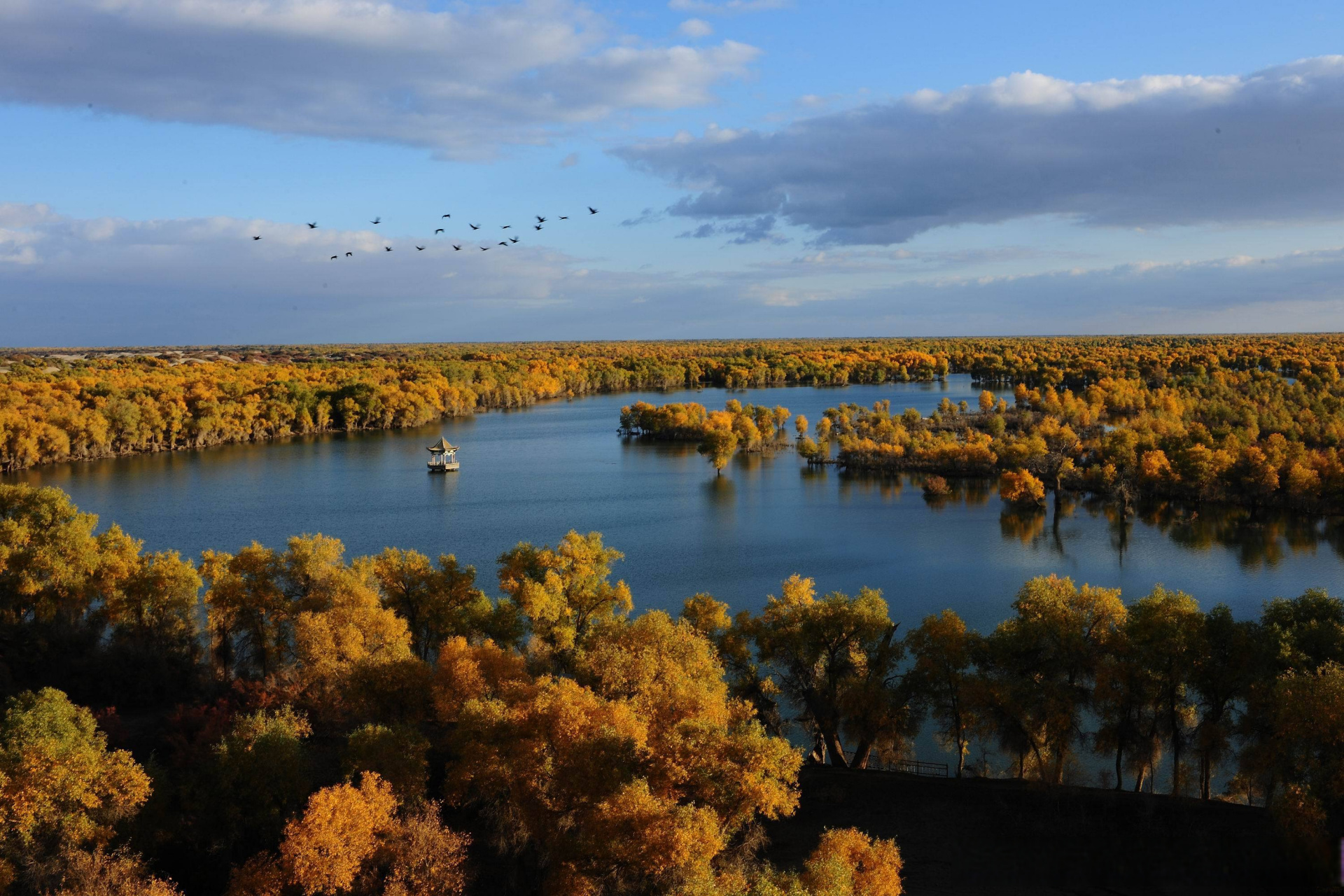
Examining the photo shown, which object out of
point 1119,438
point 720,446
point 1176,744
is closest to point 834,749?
point 1176,744

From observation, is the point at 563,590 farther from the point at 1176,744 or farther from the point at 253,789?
the point at 1176,744

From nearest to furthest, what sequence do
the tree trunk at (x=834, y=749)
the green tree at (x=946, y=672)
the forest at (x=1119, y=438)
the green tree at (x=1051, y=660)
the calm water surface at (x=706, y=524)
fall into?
the green tree at (x=1051, y=660) → the green tree at (x=946, y=672) → the tree trunk at (x=834, y=749) → the calm water surface at (x=706, y=524) → the forest at (x=1119, y=438)

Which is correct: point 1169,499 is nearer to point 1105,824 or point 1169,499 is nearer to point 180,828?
point 1105,824

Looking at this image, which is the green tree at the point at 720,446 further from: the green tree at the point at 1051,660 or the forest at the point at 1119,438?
the green tree at the point at 1051,660

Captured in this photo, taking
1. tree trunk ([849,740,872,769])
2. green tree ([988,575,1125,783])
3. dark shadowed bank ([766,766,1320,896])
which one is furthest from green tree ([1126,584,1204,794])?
tree trunk ([849,740,872,769])

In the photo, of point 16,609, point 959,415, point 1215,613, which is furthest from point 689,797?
point 959,415

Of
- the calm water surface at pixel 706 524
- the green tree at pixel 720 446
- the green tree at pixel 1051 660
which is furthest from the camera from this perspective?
the green tree at pixel 720 446

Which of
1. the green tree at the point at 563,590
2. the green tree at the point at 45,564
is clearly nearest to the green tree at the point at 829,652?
the green tree at the point at 563,590
